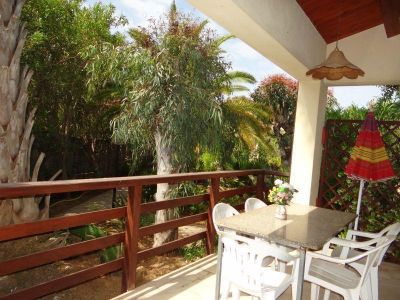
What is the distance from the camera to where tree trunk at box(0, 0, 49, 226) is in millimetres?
3594

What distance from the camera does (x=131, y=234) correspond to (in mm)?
2854

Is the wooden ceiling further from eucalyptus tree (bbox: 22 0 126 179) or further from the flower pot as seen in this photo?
eucalyptus tree (bbox: 22 0 126 179)

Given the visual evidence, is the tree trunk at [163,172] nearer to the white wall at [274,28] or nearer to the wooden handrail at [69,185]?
the wooden handrail at [69,185]

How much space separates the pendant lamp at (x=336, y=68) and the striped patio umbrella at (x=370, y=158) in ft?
3.40

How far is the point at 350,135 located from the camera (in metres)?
4.74

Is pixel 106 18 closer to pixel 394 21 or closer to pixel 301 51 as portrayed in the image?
pixel 301 51

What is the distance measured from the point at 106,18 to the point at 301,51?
19.1ft

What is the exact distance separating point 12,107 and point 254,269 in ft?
10.6

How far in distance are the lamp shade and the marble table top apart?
1389 millimetres

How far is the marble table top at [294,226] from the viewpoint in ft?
7.04

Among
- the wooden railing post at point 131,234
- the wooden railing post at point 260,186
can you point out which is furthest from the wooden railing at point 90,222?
the wooden railing post at point 260,186

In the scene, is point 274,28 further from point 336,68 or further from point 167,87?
point 167,87

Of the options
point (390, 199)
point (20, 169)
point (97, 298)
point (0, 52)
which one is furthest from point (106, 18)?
point (390, 199)

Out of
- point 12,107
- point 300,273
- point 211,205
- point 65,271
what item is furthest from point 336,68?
point 65,271
